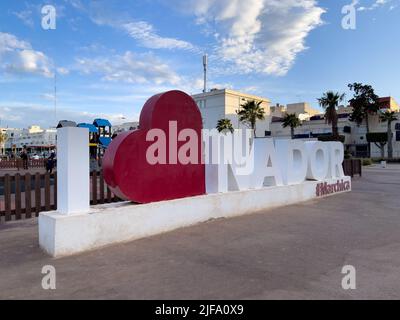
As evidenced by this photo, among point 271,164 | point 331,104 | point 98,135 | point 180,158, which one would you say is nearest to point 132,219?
point 180,158

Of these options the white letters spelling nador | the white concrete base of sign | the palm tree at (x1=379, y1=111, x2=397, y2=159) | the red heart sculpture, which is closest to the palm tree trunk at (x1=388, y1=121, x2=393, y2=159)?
the palm tree at (x1=379, y1=111, x2=397, y2=159)

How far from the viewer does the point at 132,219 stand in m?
6.46

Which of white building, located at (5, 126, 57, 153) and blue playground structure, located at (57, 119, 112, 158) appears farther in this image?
white building, located at (5, 126, 57, 153)

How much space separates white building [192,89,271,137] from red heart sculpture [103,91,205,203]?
63645 millimetres

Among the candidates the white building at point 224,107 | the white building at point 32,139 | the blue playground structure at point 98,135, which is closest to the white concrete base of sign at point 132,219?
the blue playground structure at point 98,135

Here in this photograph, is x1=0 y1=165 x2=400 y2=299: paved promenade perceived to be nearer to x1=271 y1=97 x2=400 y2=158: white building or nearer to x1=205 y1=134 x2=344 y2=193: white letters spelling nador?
x1=205 y1=134 x2=344 y2=193: white letters spelling nador

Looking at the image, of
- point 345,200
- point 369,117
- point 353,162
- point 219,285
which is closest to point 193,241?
point 219,285

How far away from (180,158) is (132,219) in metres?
1.81

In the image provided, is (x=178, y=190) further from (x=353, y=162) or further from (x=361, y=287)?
(x=353, y=162)

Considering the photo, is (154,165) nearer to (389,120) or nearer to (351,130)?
(389,120)

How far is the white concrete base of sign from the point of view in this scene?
5.60m

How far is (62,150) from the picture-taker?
19.5ft

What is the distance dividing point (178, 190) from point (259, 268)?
10.1 feet
